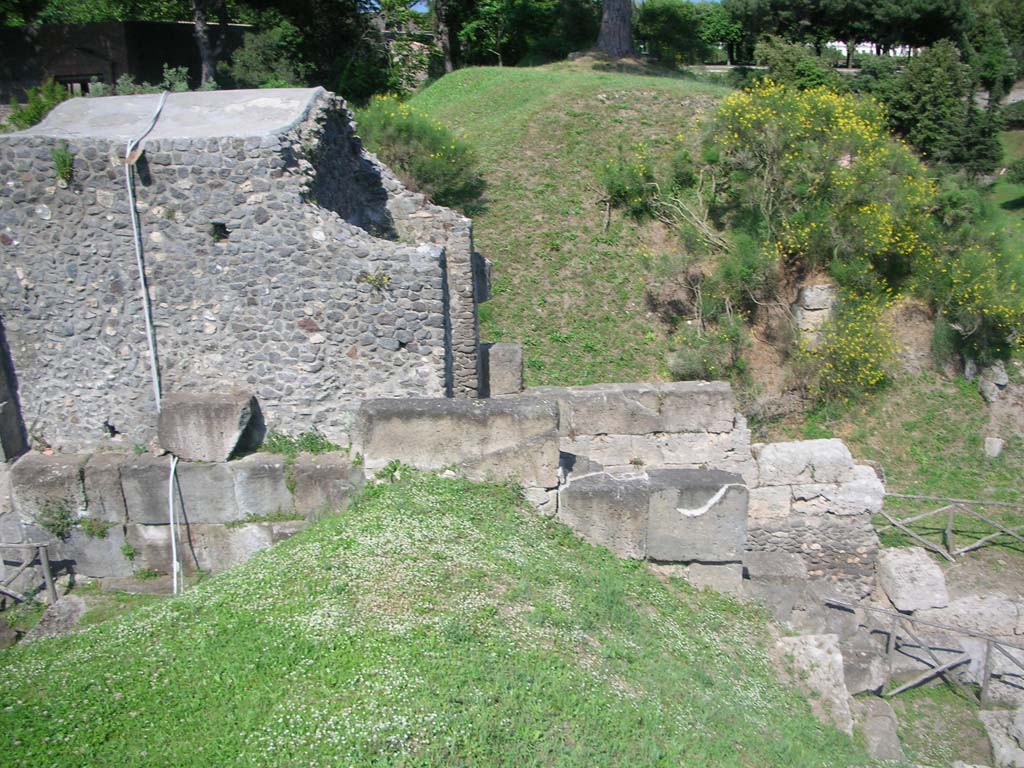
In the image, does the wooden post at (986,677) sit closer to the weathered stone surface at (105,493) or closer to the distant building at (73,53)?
the weathered stone surface at (105,493)

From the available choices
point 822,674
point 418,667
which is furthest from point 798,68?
point 418,667

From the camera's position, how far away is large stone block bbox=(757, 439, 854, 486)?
28.4 ft

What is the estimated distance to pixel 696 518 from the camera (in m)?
Answer: 6.62

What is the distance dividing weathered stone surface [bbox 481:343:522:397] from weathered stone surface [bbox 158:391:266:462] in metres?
3.64

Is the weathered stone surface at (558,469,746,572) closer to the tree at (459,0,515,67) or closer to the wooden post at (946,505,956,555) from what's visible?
the wooden post at (946,505,956,555)

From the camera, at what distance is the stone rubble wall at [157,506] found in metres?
6.96

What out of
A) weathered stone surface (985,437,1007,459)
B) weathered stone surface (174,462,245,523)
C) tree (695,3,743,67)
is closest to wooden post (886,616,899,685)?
weathered stone surface (985,437,1007,459)

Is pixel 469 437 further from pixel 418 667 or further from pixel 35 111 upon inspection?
pixel 35 111

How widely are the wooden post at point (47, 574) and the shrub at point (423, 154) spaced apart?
9.99 m

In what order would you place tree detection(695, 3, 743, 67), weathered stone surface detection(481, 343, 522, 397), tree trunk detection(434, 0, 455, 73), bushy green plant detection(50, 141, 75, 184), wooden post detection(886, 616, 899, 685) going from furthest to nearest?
tree detection(695, 3, 743, 67) → tree trunk detection(434, 0, 455, 73) → weathered stone surface detection(481, 343, 522, 397) → wooden post detection(886, 616, 899, 685) → bushy green plant detection(50, 141, 75, 184)

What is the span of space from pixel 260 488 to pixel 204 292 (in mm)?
1724

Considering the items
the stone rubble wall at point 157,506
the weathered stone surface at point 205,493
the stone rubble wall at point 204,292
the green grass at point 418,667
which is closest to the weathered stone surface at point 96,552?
the stone rubble wall at point 157,506

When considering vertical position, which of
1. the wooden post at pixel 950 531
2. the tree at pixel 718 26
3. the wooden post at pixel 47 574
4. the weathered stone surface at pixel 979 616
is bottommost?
the weathered stone surface at pixel 979 616

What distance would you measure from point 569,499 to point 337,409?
2.15 m
